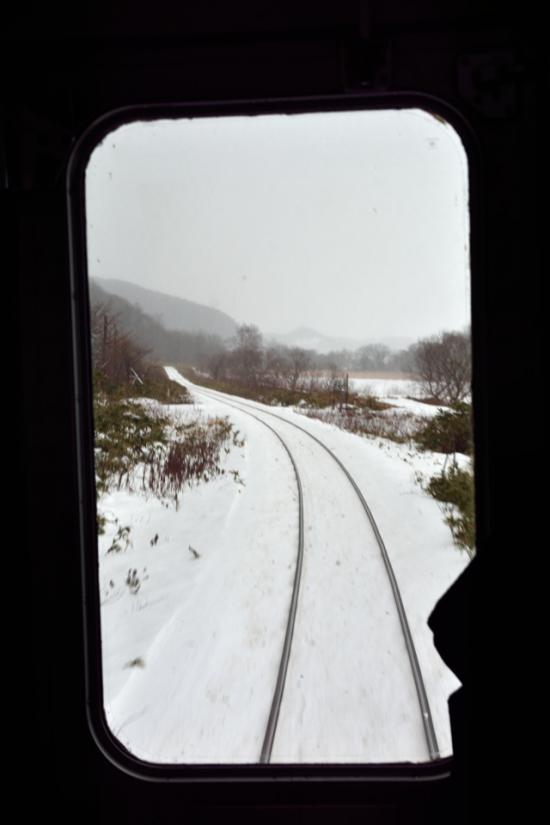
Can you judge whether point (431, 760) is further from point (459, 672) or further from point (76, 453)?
point (76, 453)

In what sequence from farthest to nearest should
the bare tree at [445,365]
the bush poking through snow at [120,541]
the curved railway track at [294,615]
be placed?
the bush poking through snow at [120,541], the curved railway track at [294,615], the bare tree at [445,365]

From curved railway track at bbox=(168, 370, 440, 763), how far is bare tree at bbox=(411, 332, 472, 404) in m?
0.67

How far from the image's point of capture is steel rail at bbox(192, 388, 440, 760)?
66.8 inches

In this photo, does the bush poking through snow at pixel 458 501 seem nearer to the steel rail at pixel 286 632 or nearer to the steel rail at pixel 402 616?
the steel rail at pixel 402 616

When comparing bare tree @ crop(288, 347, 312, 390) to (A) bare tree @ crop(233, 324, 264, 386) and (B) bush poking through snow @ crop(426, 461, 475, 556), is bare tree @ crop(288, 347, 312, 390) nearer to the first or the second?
(A) bare tree @ crop(233, 324, 264, 386)

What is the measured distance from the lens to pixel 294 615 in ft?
7.78

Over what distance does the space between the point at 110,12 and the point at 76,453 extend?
1182 mm

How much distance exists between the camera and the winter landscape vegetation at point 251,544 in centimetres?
167

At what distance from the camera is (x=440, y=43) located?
53.9 inches

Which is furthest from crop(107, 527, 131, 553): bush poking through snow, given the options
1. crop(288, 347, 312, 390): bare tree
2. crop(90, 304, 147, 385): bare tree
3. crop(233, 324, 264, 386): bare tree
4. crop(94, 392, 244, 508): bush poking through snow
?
crop(288, 347, 312, 390): bare tree

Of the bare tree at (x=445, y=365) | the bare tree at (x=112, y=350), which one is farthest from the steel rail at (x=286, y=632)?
the bare tree at (x=445, y=365)

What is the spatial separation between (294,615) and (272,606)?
0.11m

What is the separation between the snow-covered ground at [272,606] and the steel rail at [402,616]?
0.03 metres

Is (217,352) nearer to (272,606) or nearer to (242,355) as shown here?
(242,355)
